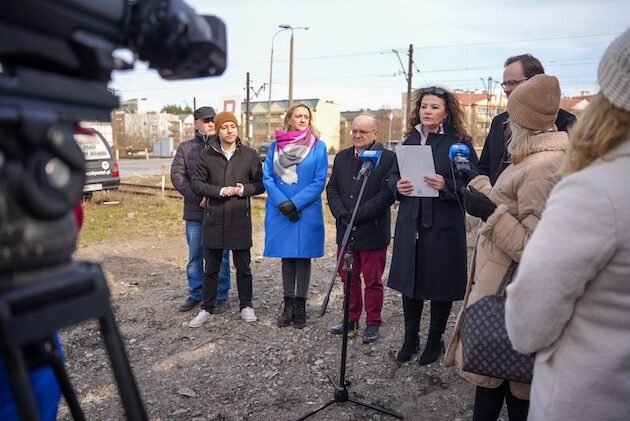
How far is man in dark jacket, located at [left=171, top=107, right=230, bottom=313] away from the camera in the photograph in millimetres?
5031

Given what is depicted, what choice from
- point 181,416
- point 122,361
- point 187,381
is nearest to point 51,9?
point 122,361

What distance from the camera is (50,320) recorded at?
0.98 meters

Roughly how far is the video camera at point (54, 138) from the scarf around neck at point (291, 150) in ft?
11.1

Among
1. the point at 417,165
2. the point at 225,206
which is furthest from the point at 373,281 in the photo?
the point at 225,206

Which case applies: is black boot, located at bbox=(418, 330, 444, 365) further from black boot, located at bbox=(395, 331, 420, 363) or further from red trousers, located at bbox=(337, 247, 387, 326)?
red trousers, located at bbox=(337, 247, 387, 326)

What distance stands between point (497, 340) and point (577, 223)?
0.72 m

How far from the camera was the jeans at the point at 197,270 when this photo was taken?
5047 mm

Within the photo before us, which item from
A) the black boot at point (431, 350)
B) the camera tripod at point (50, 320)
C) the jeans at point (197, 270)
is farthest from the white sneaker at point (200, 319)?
the camera tripod at point (50, 320)

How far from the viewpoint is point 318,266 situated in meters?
6.54

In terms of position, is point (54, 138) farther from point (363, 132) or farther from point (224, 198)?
point (224, 198)

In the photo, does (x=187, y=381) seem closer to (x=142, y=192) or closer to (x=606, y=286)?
(x=606, y=286)

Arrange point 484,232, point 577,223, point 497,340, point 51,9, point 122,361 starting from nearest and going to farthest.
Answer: point 51,9
point 122,361
point 577,223
point 497,340
point 484,232

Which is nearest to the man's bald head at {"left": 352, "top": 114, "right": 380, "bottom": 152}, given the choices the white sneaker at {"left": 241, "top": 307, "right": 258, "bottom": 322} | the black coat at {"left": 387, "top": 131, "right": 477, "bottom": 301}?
the black coat at {"left": 387, "top": 131, "right": 477, "bottom": 301}

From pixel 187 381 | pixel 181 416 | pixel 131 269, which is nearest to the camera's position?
pixel 181 416
